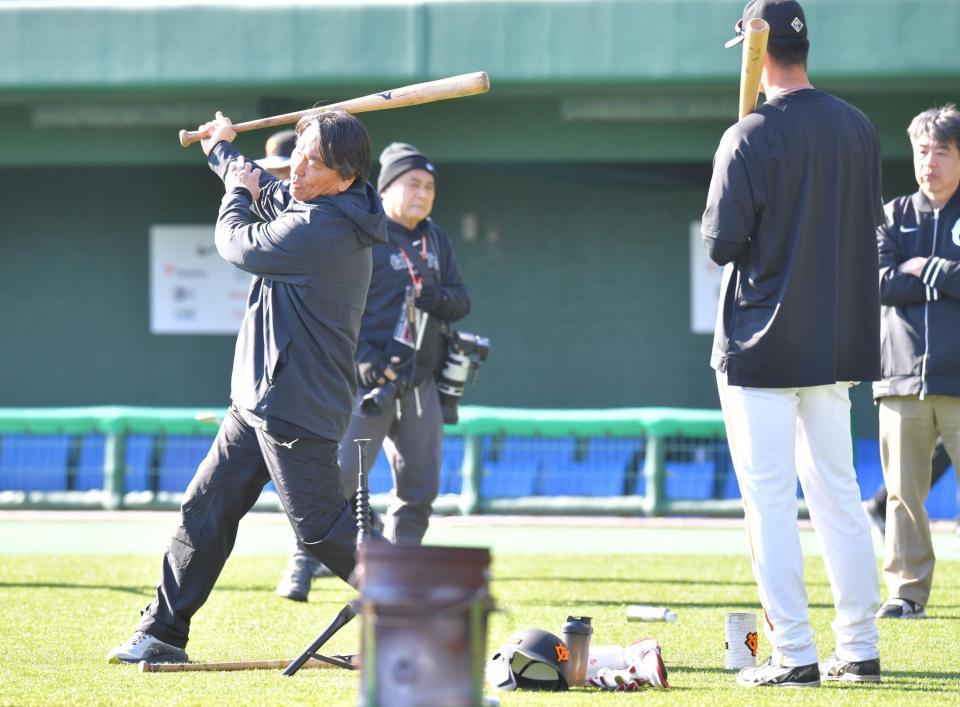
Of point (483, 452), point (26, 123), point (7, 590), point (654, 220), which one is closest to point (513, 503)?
point (483, 452)

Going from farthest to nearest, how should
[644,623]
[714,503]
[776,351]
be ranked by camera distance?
[714,503] → [644,623] → [776,351]

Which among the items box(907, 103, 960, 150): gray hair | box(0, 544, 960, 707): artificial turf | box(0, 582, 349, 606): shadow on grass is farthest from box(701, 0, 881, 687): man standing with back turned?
box(0, 582, 349, 606): shadow on grass

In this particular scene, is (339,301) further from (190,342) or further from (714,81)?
(190,342)

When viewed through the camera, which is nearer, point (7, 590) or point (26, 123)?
point (7, 590)

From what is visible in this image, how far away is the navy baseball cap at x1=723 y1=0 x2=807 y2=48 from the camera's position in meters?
4.94

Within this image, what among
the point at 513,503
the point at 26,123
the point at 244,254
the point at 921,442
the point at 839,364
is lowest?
the point at 513,503

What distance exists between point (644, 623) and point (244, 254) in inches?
104

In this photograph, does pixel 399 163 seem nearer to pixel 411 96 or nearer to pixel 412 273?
pixel 412 273

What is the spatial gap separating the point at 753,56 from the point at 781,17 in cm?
18

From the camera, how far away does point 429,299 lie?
7105mm

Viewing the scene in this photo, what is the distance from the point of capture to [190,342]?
45.9ft

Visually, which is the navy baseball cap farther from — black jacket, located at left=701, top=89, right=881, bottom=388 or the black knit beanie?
the black knit beanie

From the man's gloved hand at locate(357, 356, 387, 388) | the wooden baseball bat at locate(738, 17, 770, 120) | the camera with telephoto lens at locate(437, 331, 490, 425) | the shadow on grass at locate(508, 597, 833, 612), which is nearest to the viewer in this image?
the wooden baseball bat at locate(738, 17, 770, 120)

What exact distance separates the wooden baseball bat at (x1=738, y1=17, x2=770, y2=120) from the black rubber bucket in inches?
91.5
